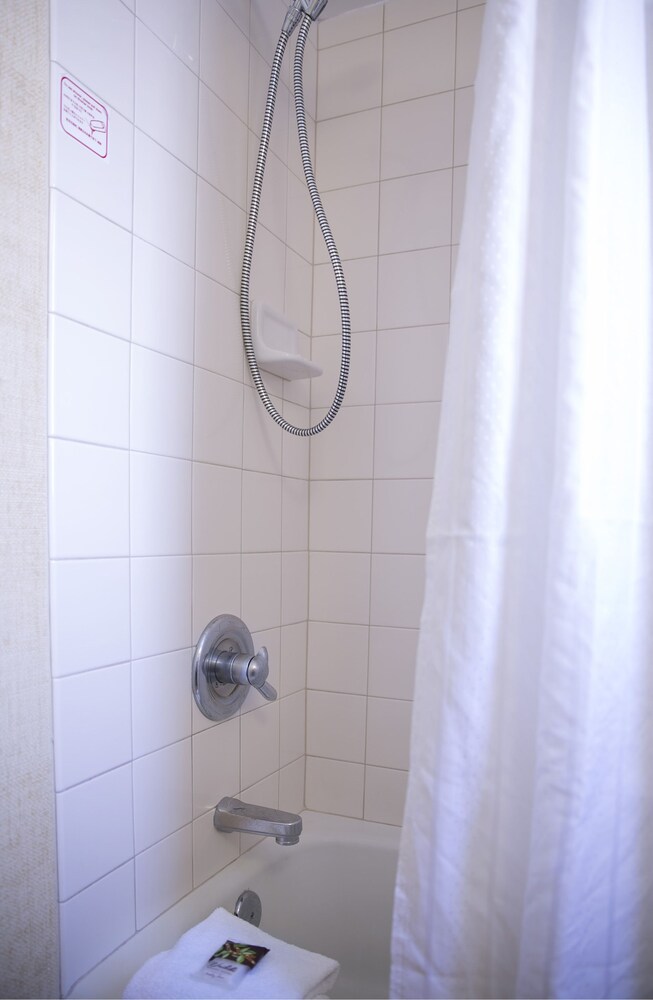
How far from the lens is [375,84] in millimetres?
1503

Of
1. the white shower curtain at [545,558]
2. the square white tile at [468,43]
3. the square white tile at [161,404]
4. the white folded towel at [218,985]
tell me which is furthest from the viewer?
the square white tile at [468,43]

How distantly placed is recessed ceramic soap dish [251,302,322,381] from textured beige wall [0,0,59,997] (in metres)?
0.51

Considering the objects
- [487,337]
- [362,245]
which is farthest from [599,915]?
[362,245]

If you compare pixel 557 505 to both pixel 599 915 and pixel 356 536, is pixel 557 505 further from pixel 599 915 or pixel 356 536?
pixel 356 536

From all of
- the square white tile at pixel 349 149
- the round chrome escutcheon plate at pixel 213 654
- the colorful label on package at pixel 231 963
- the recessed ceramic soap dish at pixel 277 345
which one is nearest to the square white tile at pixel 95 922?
the colorful label on package at pixel 231 963

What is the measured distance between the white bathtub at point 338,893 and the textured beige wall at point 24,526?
488 mm

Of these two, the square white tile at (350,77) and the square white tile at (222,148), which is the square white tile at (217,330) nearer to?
the square white tile at (222,148)

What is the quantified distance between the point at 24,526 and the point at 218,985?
647 millimetres

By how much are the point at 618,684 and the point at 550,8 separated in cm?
80

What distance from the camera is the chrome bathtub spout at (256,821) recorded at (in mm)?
1123

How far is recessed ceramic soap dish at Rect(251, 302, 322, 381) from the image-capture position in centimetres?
127

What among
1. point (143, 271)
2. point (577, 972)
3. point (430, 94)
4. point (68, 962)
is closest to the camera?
point (577, 972)

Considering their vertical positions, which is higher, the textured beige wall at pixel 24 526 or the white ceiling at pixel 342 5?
the white ceiling at pixel 342 5

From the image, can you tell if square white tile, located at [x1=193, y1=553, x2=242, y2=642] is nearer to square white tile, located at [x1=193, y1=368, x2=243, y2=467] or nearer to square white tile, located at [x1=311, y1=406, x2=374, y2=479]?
square white tile, located at [x1=193, y1=368, x2=243, y2=467]
